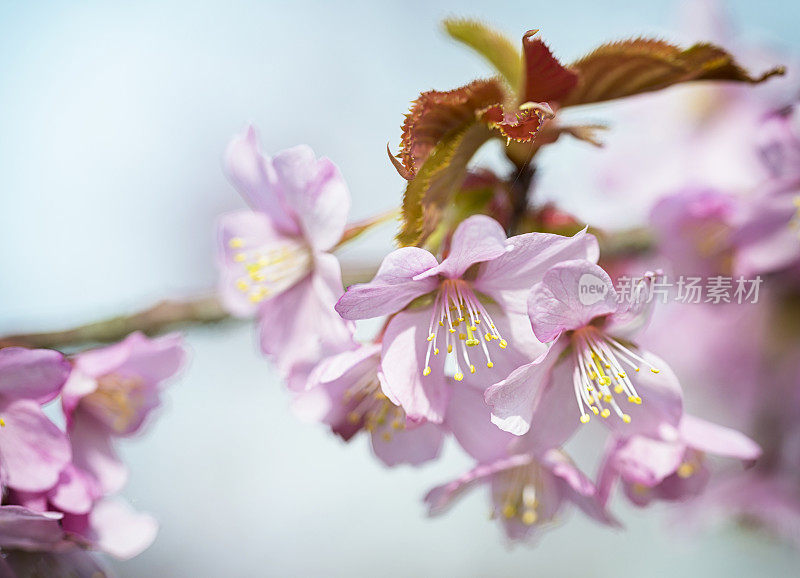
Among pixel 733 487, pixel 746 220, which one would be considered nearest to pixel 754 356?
pixel 733 487

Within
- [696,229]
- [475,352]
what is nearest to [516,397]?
[475,352]

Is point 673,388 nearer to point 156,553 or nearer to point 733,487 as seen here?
point 733,487

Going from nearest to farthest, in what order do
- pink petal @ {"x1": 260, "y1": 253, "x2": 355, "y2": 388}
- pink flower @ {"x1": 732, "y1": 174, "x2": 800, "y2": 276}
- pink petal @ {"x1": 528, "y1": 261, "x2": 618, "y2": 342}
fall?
pink petal @ {"x1": 528, "y1": 261, "x2": 618, "y2": 342}, pink petal @ {"x1": 260, "y1": 253, "x2": 355, "y2": 388}, pink flower @ {"x1": 732, "y1": 174, "x2": 800, "y2": 276}

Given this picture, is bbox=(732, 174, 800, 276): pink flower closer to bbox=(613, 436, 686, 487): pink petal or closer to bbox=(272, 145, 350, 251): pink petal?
bbox=(613, 436, 686, 487): pink petal

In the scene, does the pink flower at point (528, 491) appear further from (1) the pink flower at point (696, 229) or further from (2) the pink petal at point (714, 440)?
(1) the pink flower at point (696, 229)

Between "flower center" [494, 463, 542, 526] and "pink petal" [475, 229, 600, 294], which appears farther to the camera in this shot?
"flower center" [494, 463, 542, 526]

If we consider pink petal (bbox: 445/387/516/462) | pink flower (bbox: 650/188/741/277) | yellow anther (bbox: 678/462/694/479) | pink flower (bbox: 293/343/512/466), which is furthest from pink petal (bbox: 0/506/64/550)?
pink flower (bbox: 650/188/741/277)

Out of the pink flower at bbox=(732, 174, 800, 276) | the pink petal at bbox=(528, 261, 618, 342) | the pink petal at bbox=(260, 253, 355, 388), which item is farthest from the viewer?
the pink flower at bbox=(732, 174, 800, 276)
